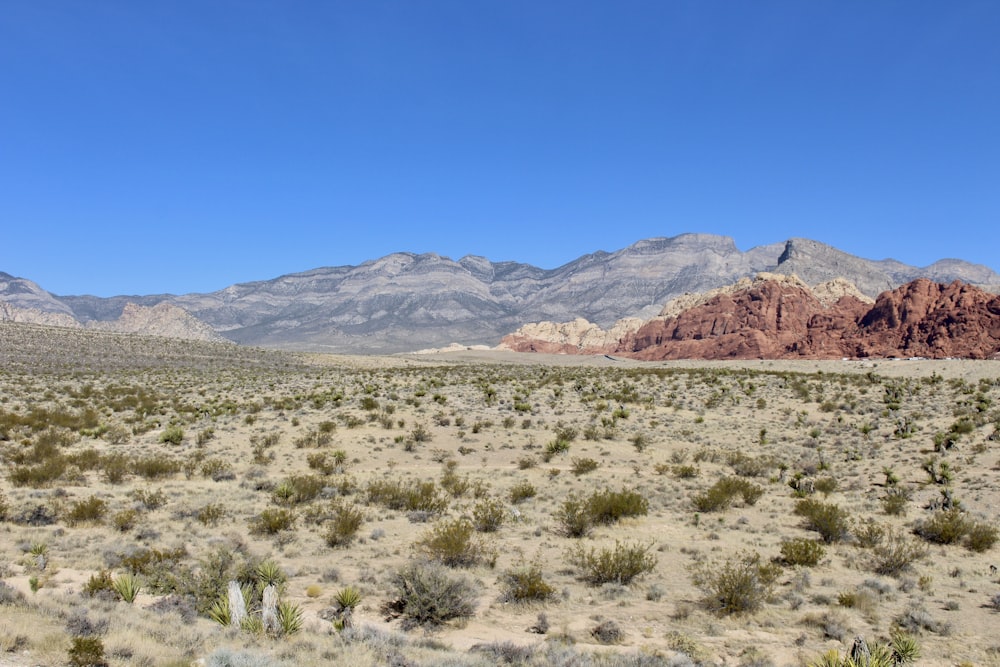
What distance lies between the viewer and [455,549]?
32.0 feet

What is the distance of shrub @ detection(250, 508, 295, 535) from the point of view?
10.9 meters

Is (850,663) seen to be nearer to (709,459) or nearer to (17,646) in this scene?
(17,646)

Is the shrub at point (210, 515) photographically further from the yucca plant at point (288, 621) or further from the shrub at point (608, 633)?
the shrub at point (608, 633)

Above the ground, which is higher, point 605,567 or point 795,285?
point 795,285

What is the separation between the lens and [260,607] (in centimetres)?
758

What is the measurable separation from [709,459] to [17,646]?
55.8 ft

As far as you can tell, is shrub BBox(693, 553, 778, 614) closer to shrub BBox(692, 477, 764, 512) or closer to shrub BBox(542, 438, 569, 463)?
shrub BBox(692, 477, 764, 512)

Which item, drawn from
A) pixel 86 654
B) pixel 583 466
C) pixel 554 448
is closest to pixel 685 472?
pixel 583 466

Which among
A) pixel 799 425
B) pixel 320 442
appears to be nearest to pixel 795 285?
pixel 799 425

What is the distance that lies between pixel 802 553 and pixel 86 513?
40.4 ft

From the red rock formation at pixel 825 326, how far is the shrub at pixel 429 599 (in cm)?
7896

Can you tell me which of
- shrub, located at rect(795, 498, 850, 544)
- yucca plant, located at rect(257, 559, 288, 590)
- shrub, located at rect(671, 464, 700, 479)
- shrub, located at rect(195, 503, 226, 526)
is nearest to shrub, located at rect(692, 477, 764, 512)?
shrub, located at rect(671, 464, 700, 479)

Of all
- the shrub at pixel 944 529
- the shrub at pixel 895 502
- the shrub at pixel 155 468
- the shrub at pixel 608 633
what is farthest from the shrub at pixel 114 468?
the shrub at pixel 895 502

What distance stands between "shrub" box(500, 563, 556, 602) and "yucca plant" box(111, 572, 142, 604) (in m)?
4.62
